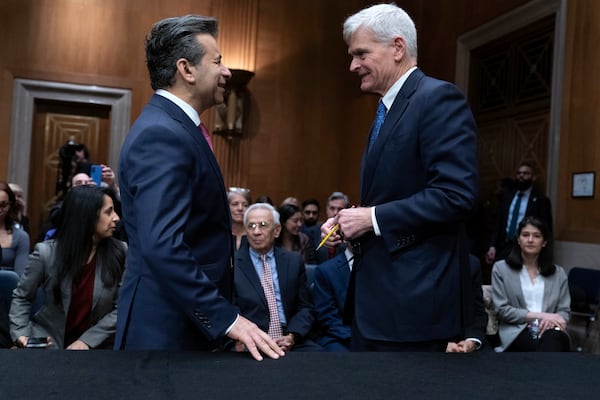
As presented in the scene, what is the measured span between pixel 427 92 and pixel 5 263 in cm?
382

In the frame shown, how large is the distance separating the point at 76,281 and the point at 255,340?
71.8 inches

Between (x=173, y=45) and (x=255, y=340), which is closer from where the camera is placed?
(x=255, y=340)

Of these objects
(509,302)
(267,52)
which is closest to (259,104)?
(267,52)

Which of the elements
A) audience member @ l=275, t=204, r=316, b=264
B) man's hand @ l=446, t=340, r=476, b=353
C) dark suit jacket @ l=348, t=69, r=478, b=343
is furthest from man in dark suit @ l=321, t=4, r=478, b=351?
audience member @ l=275, t=204, r=316, b=264

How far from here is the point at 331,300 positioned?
3.92 metres

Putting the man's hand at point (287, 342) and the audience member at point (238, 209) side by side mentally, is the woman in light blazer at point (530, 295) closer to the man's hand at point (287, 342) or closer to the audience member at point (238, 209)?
the man's hand at point (287, 342)

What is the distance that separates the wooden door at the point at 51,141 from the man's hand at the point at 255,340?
7384 mm

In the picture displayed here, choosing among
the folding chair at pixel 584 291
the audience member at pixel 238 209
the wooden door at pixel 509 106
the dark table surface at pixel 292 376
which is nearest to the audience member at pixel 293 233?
the audience member at pixel 238 209

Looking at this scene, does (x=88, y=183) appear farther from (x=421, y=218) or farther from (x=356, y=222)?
(x=421, y=218)

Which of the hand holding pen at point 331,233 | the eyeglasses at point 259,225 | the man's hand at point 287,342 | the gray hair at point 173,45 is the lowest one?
the man's hand at point 287,342

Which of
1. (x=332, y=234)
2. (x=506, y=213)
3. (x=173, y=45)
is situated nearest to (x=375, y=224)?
(x=332, y=234)

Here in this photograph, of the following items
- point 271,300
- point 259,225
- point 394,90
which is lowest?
point 271,300

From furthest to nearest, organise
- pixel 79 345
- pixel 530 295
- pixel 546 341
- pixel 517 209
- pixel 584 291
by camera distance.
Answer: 1. pixel 517 209
2. pixel 584 291
3. pixel 530 295
4. pixel 546 341
5. pixel 79 345

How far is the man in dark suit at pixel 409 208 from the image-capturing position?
1.66m
